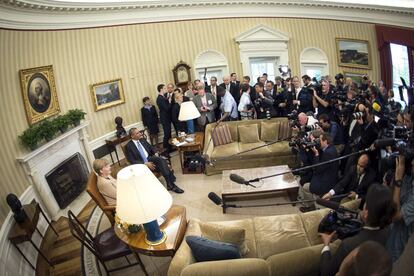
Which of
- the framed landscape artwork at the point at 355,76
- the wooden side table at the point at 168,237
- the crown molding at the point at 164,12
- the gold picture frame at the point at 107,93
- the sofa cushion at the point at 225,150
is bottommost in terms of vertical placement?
the wooden side table at the point at 168,237

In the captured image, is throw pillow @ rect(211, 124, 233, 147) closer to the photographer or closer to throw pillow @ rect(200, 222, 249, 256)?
throw pillow @ rect(200, 222, 249, 256)

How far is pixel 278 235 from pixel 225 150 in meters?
2.86

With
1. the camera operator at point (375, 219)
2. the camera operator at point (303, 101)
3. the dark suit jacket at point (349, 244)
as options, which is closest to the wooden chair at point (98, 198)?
the dark suit jacket at point (349, 244)

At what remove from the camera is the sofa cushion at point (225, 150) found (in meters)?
5.89

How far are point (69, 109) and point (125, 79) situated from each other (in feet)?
5.80

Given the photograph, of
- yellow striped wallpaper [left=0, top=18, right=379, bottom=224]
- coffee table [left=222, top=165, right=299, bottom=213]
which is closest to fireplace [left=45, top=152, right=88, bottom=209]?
yellow striped wallpaper [left=0, top=18, right=379, bottom=224]

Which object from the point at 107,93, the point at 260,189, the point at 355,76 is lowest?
the point at 260,189

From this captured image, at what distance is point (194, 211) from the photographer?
16.2ft

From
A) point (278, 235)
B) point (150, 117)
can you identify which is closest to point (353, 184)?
point (278, 235)

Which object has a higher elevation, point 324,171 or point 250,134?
point 250,134

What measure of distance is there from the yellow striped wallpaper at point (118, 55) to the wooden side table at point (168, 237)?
2077mm

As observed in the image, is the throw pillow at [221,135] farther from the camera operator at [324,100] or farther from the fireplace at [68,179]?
the fireplace at [68,179]

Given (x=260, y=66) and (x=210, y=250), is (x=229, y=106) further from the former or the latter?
(x=210, y=250)

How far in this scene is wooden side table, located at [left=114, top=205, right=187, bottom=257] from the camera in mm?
3041
